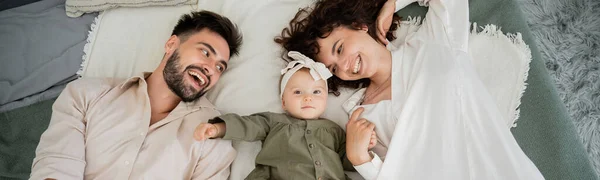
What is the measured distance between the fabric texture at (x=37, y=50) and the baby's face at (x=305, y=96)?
1.04 meters

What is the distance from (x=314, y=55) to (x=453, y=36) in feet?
1.74

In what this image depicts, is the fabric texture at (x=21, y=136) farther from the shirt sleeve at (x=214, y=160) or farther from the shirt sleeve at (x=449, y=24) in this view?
the shirt sleeve at (x=449, y=24)

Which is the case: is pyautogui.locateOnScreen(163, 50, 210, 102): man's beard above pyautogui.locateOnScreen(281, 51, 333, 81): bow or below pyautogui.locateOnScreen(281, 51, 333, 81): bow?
below

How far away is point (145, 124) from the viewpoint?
1.83m

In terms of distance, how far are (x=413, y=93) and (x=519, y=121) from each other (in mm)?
387

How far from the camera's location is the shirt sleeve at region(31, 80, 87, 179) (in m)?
1.72

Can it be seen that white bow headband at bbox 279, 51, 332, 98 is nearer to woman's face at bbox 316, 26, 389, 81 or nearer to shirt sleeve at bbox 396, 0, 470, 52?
woman's face at bbox 316, 26, 389, 81

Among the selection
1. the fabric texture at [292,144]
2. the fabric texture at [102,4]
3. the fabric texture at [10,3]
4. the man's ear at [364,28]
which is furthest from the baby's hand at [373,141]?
the fabric texture at [10,3]

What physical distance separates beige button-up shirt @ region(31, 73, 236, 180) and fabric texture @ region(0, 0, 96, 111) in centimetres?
36

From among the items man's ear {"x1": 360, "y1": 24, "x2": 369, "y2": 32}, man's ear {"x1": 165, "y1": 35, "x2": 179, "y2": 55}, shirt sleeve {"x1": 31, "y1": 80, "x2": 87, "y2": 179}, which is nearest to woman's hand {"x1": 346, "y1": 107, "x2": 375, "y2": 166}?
man's ear {"x1": 360, "y1": 24, "x2": 369, "y2": 32}

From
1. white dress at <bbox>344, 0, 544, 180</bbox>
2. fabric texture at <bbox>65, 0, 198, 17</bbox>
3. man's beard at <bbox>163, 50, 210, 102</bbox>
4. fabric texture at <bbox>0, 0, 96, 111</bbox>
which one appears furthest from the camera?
fabric texture at <bbox>65, 0, 198, 17</bbox>

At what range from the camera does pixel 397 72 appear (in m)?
1.91

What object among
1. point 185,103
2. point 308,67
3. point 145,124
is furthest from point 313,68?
point 145,124

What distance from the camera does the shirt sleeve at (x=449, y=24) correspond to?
6.31 ft
